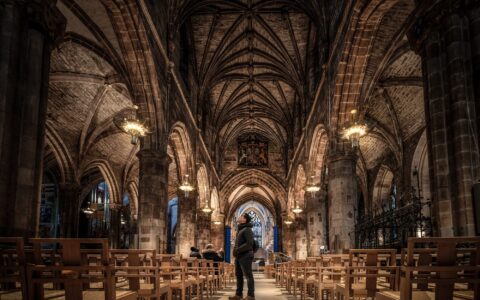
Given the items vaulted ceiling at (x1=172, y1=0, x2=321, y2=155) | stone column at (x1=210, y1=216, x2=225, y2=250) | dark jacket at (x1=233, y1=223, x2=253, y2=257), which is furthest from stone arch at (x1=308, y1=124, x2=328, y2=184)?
stone column at (x1=210, y1=216, x2=225, y2=250)

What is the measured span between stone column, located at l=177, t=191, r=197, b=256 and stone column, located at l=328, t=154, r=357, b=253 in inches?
344

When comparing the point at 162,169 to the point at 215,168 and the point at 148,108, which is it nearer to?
the point at 148,108

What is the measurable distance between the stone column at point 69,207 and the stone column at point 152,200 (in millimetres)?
9204

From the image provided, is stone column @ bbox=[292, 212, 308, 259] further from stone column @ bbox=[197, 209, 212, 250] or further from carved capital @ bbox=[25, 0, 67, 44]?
carved capital @ bbox=[25, 0, 67, 44]

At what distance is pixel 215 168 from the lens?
3306cm

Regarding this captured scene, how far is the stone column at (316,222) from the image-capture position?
2238 cm

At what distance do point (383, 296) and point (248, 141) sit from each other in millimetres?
32330

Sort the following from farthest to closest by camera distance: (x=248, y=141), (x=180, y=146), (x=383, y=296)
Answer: (x=248, y=141) < (x=180, y=146) < (x=383, y=296)

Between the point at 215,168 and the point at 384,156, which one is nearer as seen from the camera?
the point at 384,156

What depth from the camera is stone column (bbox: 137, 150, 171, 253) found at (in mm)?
14102

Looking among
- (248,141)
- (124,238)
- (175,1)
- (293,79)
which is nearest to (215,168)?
(248,141)

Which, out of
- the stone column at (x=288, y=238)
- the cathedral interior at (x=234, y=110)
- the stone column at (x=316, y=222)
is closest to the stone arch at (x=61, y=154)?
the cathedral interior at (x=234, y=110)

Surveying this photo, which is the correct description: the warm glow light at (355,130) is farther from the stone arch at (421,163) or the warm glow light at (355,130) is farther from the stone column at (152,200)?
the stone arch at (421,163)

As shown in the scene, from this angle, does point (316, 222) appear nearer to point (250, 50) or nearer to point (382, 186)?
point (382, 186)
